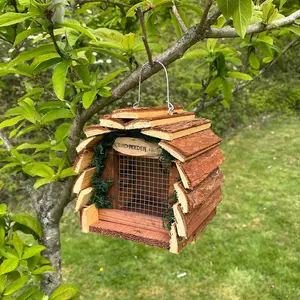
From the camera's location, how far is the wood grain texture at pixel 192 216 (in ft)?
4.33

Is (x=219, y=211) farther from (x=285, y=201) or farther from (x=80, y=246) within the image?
(x=80, y=246)

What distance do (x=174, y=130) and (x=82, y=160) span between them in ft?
1.51

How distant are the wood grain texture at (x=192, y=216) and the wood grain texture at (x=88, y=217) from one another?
17.4 inches

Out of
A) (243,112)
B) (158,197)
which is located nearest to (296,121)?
(243,112)

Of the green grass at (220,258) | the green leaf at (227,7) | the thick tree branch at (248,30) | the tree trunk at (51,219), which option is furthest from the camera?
the green grass at (220,258)

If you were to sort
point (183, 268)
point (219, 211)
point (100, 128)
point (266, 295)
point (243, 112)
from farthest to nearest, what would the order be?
1. point (243, 112)
2. point (219, 211)
3. point (183, 268)
4. point (266, 295)
5. point (100, 128)

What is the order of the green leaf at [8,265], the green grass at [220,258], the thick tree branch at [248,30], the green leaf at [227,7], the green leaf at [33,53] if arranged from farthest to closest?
the green grass at [220,258] < the green leaf at [8,265] < the thick tree branch at [248,30] < the green leaf at [33,53] < the green leaf at [227,7]

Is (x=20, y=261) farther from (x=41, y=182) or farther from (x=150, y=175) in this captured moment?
(x=150, y=175)

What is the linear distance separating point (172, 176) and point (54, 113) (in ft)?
1.91

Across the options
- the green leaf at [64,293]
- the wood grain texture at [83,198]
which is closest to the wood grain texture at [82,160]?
the wood grain texture at [83,198]

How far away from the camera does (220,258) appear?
3910 millimetres

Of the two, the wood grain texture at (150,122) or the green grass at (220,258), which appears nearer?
the wood grain texture at (150,122)

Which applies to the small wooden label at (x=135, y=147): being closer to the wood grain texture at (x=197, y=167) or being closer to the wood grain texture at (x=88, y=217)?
the wood grain texture at (x=197, y=167)

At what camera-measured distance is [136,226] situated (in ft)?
5.09
